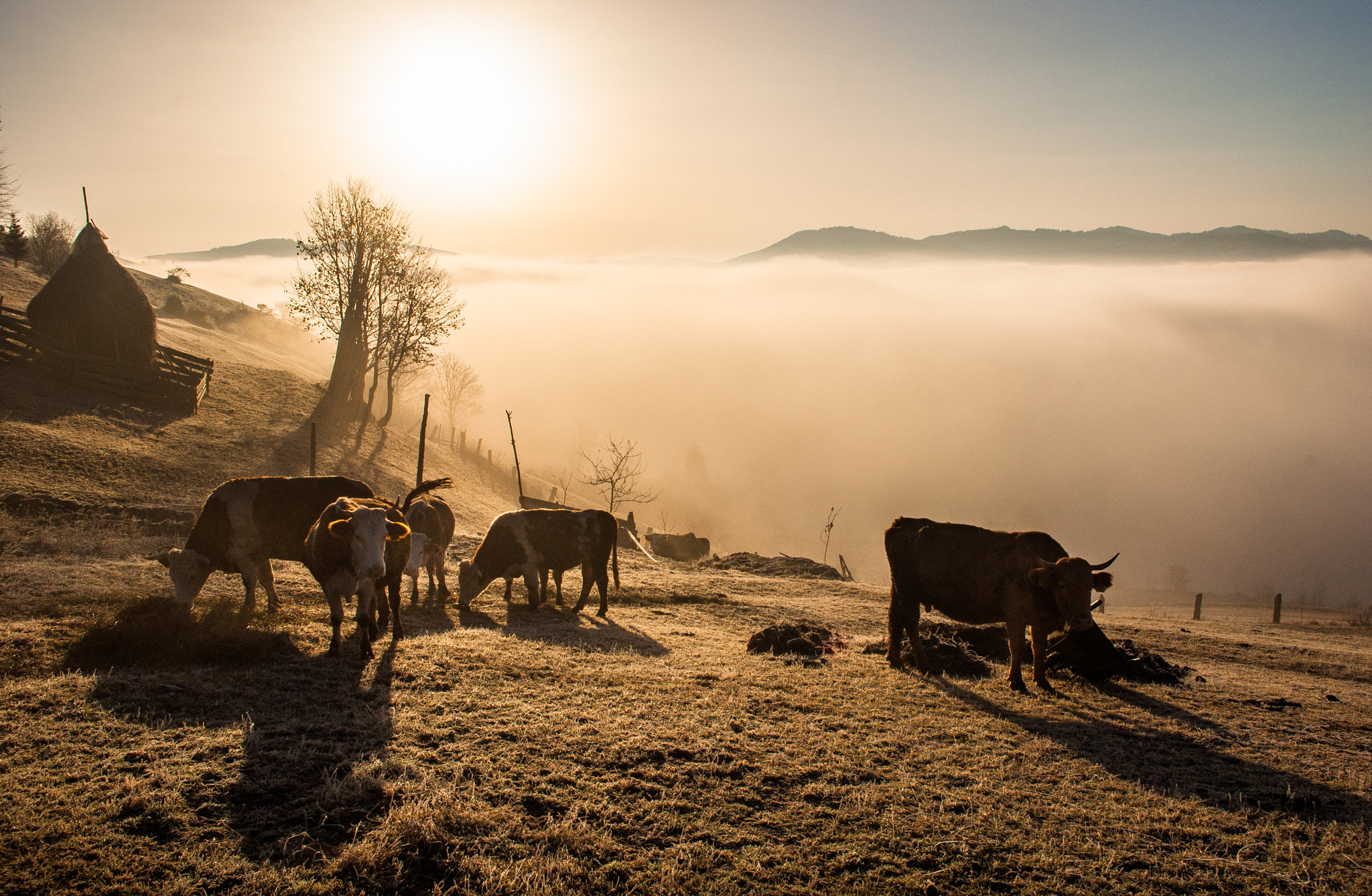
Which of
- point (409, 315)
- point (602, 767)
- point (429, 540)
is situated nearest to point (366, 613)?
point (602, 767)

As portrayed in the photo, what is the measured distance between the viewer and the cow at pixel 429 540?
13.3 metres

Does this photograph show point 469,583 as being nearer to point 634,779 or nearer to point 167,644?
point 167,644

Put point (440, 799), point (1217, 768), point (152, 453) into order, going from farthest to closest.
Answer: point (152, 453) → point (1217, 768) → point (440, 799)

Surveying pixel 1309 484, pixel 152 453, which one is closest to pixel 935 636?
pixel 152 453

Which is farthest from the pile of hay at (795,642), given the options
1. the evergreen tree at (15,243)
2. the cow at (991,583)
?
the evergreen tree at (15,243)

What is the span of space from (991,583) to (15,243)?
6190cm

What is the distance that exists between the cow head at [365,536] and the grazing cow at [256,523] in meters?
2.43

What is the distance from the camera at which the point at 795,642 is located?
11.9 metres

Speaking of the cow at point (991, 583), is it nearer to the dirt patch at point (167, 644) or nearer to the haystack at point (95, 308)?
the dirt patch at point (167, 644)

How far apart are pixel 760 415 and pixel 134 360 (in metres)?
156

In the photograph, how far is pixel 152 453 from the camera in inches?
960

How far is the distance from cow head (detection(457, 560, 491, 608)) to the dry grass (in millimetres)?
3402

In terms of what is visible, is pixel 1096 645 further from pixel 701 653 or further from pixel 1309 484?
pixel 1309 484

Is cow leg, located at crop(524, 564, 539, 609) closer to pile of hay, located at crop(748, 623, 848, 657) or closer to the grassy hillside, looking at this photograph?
the grassy hillside
